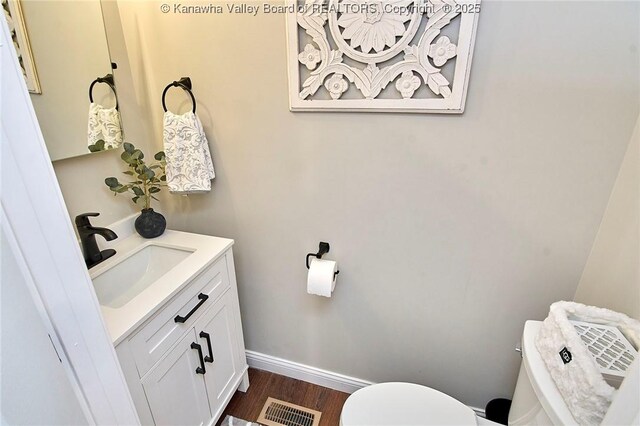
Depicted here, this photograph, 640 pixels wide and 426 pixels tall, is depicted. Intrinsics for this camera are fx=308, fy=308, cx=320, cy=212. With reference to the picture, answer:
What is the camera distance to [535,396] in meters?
0.83

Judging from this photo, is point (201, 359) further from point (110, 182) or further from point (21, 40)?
point (21, 40)

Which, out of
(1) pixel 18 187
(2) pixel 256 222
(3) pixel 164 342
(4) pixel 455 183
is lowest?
(3) pixel 164 342

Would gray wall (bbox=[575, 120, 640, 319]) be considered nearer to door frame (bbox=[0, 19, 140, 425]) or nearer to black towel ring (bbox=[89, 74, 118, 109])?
door frame (bbox=[0, 19, 140, 425])

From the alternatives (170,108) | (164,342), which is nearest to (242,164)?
(170,108)

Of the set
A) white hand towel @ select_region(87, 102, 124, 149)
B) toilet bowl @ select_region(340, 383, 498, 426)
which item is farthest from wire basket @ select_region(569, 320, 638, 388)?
white hand towel @ select_region(87, 102, 124, 149)

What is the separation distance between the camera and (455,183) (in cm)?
108

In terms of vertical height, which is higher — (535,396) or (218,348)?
(535,396)

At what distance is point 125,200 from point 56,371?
3.23 feet

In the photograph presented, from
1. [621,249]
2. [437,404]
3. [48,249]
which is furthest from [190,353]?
[621,249]

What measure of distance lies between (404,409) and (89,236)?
4.23 feet

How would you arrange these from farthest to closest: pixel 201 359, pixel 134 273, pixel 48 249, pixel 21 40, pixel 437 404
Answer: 1. pixel 134 273
2. pixel 201 359
3. pixel 437 404
4. pixel 21 40
5. pixel 48 249

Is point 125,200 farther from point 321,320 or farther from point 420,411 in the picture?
point 420,411

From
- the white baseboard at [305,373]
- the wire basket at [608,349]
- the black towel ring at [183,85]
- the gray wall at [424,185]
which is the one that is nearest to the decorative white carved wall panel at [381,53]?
the gray wall at [424,185]

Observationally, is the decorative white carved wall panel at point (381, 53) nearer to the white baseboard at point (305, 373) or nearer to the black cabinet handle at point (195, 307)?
the black cabinet handle at point (195, 307)
